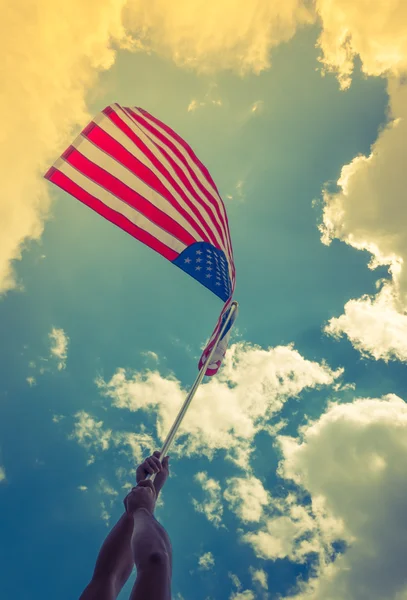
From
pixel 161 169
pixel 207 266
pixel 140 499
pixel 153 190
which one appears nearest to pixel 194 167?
pixel 161 169

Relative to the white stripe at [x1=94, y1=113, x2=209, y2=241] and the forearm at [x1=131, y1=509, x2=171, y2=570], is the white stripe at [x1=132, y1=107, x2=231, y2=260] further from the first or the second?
the forearm at [x1=131, y1=509, x2=171, y2=570]

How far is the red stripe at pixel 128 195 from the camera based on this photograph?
935 centimetres

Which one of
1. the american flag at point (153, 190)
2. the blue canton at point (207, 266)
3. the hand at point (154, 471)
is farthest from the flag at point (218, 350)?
the hand at point (154, 471)

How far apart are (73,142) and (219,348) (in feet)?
22.8

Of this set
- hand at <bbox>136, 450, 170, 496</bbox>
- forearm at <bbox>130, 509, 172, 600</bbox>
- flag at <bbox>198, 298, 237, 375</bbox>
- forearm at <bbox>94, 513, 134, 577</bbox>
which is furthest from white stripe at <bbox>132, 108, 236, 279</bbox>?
forearm at <bbox>130, 509, 172, 600</bbox>

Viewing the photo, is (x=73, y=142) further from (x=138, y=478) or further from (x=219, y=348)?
(x=138, y=478)

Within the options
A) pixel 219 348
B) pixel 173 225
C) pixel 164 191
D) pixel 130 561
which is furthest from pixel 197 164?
pixel 130 561

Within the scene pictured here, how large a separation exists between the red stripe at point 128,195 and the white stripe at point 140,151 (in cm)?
35

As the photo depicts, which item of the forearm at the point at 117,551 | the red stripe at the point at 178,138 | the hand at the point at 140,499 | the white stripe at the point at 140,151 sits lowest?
the forearm at the point at 117,551

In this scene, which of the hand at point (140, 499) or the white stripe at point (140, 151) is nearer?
the hand at point (140, 499)

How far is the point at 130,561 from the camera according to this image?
429 cm

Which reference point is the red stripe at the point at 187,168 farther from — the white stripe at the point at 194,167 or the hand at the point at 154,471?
the hand at the point at 154,471

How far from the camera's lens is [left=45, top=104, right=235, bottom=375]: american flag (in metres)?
9.41

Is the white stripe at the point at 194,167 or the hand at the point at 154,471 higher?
the white stripe at the point at 194,167
